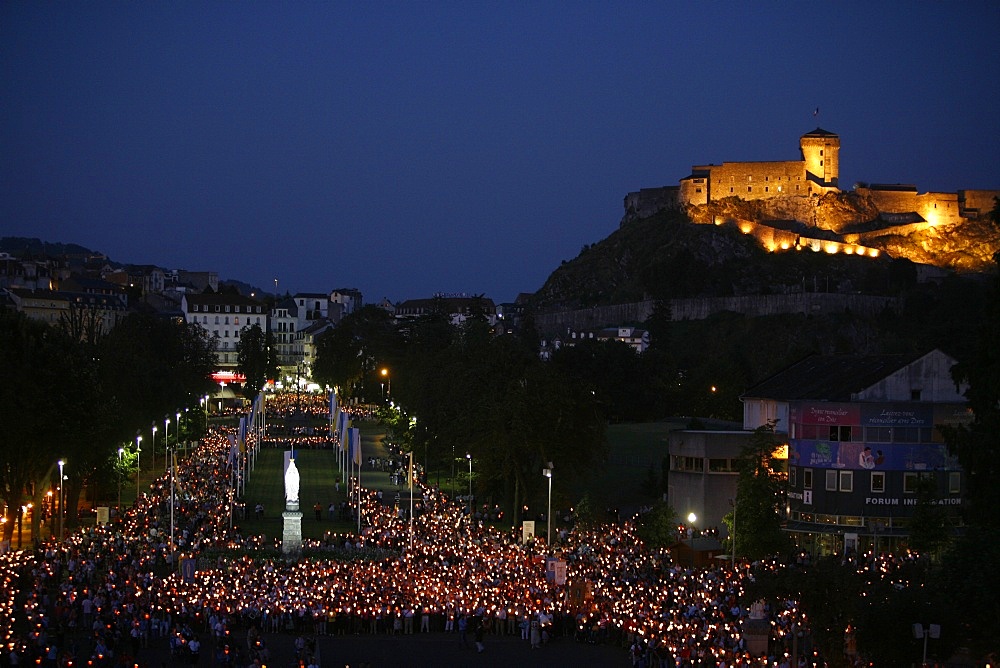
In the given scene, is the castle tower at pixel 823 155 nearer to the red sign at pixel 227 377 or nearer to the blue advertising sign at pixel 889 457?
the red sign at pixel 227 377

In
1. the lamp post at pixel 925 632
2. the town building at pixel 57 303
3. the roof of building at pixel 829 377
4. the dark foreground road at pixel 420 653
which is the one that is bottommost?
the dark foreground road at pixel 420 653

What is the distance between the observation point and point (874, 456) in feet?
160

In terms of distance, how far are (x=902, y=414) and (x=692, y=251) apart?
425ft

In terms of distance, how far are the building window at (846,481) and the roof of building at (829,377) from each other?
2.93 m

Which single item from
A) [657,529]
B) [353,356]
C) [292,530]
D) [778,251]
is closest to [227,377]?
[353,356]

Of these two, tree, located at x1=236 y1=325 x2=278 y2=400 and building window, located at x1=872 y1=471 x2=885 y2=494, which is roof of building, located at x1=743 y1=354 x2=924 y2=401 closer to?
building window, located at x1=872 y1=471 x2=885 y2=494

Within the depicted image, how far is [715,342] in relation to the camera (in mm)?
152375

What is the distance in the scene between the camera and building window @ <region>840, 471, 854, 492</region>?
48.7m

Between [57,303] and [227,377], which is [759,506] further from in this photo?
[57,303]

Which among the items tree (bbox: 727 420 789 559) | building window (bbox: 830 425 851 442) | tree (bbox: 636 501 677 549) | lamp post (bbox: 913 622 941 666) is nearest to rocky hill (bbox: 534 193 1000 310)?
building window (bbox: 830 425 851 442)

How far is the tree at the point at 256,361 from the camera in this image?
484 ft

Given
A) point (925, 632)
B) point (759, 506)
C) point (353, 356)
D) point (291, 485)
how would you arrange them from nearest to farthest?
1. point (925, 632)
2. point (759, 506)
3. point (291, 485)
4. point (353, 356)

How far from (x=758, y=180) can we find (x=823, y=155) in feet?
48.6

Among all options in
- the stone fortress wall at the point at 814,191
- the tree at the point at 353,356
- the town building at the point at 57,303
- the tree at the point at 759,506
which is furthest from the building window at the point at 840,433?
the stone fortress wall at the point at 814,191
